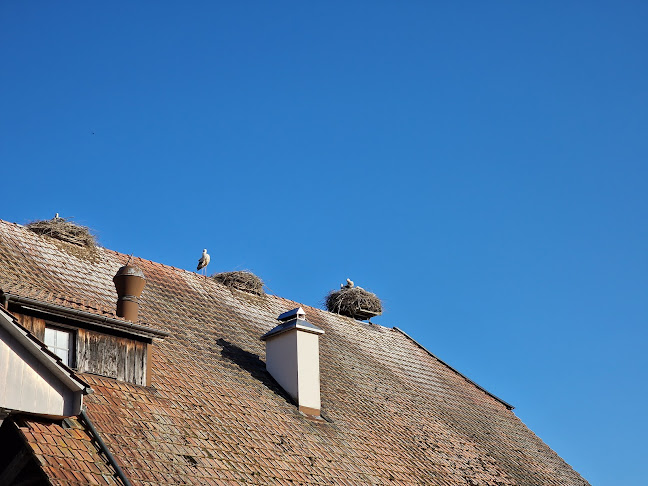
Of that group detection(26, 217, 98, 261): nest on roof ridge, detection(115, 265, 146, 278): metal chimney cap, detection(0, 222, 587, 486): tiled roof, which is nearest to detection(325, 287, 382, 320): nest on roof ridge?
detection(0, 222, 587, 486): tiled roof

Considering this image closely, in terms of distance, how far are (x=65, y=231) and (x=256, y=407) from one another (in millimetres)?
4721

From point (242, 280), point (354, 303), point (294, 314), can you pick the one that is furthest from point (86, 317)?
point (354, 303)

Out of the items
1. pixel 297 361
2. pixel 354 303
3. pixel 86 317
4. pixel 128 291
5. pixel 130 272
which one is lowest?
pixel 86 317

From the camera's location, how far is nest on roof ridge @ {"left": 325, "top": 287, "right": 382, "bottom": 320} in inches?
840

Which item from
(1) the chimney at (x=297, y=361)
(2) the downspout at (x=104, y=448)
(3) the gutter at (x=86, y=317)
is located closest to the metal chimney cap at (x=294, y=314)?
(1) the chimney at (x=297, y=361)

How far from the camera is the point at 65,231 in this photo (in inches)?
587

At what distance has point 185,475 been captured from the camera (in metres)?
10.2

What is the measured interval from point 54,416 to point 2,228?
550 centimetres

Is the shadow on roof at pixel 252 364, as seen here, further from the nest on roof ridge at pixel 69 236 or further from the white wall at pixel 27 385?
the white wall at pixel 27 385

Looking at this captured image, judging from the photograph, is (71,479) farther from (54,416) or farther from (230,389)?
Result: (230,389)

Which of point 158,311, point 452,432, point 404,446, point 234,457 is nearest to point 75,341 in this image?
point 234,457

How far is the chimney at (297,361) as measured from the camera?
13969 mm

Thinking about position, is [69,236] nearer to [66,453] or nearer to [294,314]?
[294,314]

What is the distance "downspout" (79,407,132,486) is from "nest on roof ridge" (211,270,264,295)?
766 cm
